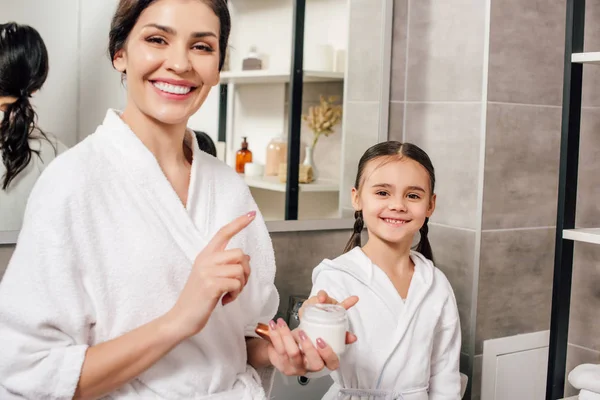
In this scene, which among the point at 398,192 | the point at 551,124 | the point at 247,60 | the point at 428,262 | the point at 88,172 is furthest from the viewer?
the point at 551,124

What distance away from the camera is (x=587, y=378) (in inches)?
70.0

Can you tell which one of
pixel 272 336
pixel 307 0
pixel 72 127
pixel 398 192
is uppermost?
pixel 307 0

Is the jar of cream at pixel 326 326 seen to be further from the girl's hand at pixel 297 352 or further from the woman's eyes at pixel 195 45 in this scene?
the woman's eyes at pixel 195 45

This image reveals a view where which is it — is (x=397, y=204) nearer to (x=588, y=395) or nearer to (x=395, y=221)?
(x=395, y=221)

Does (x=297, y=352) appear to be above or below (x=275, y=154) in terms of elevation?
below

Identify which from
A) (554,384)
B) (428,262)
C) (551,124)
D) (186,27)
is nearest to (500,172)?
(551,124)

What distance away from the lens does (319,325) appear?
3.61ft

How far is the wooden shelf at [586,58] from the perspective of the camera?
5.36 feet

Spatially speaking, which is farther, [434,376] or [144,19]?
[434,376]

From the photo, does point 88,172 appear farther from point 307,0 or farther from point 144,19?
point 307,0

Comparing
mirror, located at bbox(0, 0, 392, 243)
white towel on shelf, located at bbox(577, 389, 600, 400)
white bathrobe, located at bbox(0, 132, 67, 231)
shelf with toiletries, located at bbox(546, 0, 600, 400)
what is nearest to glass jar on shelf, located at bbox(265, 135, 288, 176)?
mirror, located at bbox(0, 0, 392, 243)

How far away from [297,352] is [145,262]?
0.89ft

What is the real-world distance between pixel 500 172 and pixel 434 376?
2.37 feet

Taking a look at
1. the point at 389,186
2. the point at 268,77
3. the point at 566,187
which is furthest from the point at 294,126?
the point at 566,187
